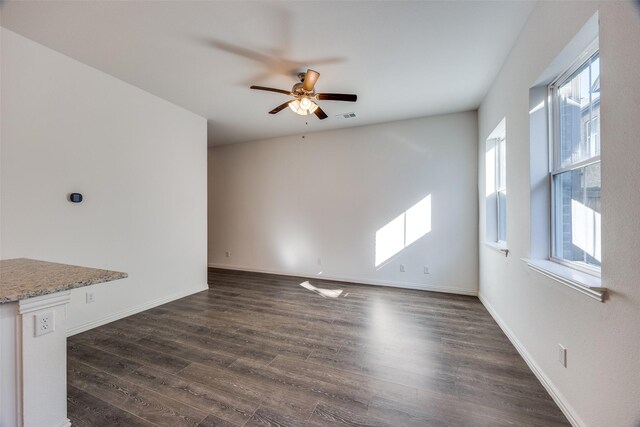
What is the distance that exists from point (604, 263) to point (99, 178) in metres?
4.28


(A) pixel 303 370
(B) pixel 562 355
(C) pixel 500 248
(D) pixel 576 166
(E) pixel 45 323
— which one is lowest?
(A) pixel 303 370

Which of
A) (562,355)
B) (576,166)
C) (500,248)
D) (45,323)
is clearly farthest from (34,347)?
(500,248)

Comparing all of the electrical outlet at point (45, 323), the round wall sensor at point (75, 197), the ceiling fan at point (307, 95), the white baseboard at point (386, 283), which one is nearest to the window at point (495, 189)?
the white baseboard at point (386, 283)

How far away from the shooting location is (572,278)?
57.8 inches

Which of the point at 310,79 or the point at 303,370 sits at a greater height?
the point at 310,79

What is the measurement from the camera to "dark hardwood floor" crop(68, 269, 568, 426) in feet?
5.29

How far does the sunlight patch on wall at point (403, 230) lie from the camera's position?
4242mm

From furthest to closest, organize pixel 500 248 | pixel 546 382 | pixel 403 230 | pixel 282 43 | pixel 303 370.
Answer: pixel 403 230 → pixel 500 248 → pixel 282 43 → pixel 303 370 → pixel 546 382

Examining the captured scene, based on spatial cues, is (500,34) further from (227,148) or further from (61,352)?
Result: (227,148)

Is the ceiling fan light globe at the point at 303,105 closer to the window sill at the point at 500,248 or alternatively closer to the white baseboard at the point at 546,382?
the window sill at the point at 500,248

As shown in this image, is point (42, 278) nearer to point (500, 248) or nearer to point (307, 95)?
point (307, 95)

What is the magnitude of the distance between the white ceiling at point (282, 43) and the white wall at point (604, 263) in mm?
527

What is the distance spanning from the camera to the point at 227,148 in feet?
19.4

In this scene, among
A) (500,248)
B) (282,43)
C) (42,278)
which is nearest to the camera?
(42,278)
